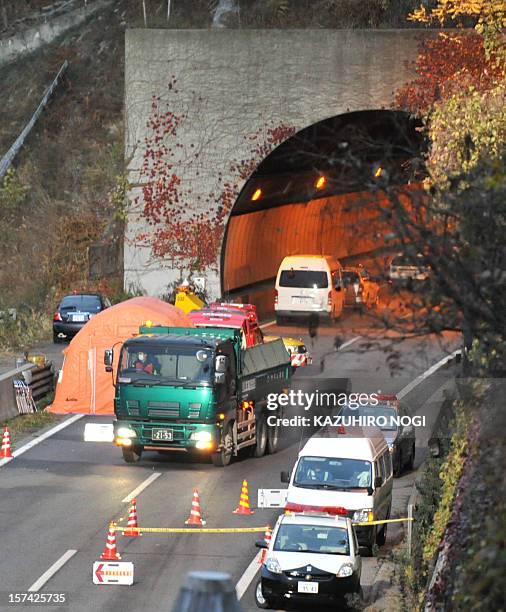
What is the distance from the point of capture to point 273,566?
18.2 meters

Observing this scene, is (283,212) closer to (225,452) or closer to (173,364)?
(225,452)

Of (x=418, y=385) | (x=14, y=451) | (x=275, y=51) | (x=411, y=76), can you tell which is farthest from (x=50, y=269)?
(x=14, y=451)

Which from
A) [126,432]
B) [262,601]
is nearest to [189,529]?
[262,601]

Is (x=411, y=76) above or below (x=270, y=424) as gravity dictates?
above

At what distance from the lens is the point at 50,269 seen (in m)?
51.0

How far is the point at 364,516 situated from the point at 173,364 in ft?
19.8

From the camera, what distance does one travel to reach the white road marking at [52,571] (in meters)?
18.2

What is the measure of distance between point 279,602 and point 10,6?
210 feet

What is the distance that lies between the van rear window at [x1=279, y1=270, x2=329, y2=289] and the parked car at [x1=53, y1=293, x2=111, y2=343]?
6598mm

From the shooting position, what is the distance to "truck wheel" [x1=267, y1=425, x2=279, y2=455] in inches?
1118

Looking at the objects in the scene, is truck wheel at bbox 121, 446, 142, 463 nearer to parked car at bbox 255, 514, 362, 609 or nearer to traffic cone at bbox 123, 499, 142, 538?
traffic cone at bbox 123, 499, 142, 538

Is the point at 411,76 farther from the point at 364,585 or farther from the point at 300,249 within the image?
the point at 364,585

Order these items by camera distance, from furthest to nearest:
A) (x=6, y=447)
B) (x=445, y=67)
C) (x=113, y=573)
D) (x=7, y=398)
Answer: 1. (x=445, y=67)
2. (x=7, y=398)
3. (x=6, y=447)
4. (x=113, y=573)

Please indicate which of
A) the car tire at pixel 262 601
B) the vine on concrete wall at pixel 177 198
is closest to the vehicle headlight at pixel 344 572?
the car tire at pixel 262 601
